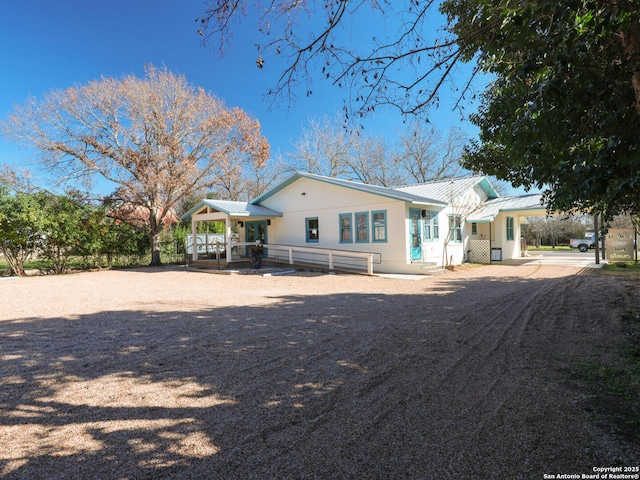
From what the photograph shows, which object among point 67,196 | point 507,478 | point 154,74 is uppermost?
point 154,74

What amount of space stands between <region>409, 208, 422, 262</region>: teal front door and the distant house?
0.04m

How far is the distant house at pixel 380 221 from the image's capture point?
615 inches

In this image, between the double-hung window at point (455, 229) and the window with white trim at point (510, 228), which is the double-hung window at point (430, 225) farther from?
the window with white trim at point (510, 228)

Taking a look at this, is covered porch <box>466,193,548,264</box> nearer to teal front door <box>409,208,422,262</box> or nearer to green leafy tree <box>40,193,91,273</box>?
teal front door <box>409,208,422,262</box>

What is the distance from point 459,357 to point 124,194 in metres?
19.5

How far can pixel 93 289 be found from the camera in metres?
11.7

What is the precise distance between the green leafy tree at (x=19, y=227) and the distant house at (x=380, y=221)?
6281 millimetres

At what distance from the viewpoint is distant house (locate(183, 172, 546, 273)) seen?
615 inches

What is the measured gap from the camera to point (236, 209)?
58.6 ft

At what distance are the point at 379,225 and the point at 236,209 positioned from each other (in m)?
6.91

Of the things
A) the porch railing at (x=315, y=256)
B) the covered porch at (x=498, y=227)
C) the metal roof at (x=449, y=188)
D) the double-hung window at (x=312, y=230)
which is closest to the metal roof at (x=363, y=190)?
the metal roof at (x=449, y=188)

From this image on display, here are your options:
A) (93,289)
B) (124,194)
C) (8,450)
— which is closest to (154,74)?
(124,194)

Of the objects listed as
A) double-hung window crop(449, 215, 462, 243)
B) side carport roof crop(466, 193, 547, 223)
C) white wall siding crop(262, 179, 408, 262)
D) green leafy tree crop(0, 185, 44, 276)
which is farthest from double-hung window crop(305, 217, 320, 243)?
green leafy tree crop(0, 185, 44, 276)

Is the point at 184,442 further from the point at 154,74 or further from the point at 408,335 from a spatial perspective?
the point at 154,74
